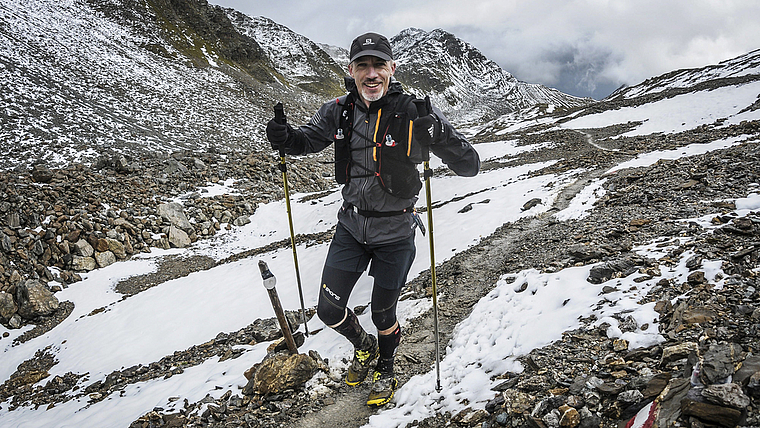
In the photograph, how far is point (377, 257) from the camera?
4.23 meters

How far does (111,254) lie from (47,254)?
6.05ft

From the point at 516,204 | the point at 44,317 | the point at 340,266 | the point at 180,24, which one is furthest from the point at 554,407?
the point at 180,24

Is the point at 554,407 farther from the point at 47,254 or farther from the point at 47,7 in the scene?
the point at 47,7

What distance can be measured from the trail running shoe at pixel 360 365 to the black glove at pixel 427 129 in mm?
2954

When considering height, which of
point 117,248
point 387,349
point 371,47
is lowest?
point 387,349

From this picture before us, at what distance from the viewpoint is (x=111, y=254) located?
14164mm

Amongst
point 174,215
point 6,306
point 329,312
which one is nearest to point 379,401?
point 329,312

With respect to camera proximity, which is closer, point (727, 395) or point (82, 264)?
point (727, 395)

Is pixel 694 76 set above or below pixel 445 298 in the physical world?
above

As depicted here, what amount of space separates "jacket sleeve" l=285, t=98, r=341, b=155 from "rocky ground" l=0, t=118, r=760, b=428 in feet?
9.61

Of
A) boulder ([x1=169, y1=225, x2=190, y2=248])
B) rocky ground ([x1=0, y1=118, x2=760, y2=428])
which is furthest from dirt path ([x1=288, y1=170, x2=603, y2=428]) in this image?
boulder ([x1=169, y1=225, x2=190, y2=248])

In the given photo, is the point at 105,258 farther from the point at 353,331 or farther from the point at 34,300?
the point at 353,331

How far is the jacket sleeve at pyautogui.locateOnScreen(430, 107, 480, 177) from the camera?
387cm

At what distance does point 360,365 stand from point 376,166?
283 cm
